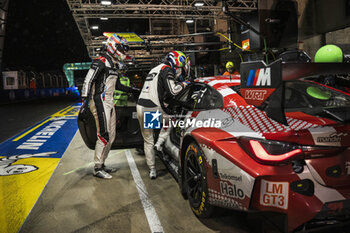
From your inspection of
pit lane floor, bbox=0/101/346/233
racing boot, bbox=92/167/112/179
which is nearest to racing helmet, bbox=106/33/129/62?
racing boot, bbox=92/167/112/179

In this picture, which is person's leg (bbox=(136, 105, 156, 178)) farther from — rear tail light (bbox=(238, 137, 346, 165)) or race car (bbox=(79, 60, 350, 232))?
rear tail light (bbox=(238, 137, 346, 165))

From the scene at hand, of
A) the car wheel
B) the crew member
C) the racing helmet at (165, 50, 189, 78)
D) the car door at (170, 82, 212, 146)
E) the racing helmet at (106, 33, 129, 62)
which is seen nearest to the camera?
the car wheel

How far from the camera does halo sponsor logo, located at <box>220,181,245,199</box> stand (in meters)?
2.14

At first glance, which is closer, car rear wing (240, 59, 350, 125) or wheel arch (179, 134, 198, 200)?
car rear wing (240, 59, 350, 125)

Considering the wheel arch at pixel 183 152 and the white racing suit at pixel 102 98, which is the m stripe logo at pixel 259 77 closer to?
the wheel arch at pixel 183 152

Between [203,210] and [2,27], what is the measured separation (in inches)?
1262

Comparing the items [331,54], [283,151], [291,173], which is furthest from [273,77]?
[331,54]

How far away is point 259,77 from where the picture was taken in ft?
6.69

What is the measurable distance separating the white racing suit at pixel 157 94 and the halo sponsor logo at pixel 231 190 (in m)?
2.01

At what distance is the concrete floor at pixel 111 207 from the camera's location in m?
2.81

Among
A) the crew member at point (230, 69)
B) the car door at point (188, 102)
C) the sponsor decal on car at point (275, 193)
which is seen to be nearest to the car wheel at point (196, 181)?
the car door at point (188, 102)

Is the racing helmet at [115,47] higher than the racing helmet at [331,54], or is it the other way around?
the racing helmet at [115,47]

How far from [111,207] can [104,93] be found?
1.88 m

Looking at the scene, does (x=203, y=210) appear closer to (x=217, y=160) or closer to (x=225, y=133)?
(x=217, y=160)
